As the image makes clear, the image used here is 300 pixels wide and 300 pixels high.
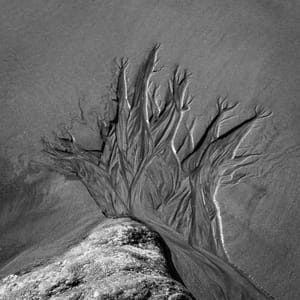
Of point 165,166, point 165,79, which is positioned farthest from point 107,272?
point 165,79

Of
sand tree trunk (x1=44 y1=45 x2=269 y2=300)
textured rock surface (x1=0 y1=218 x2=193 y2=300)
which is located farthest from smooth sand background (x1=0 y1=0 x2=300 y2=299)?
textured rock surface (x1=0 y1=218 x2=193 y2=300)

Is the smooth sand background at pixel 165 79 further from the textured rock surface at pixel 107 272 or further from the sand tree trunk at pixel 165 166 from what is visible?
the textured rock surface at pixel 107 272

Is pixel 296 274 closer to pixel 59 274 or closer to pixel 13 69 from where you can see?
pixel 59 274

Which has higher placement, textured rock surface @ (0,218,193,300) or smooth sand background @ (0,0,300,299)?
smooth sand background @ (0,0,300,299)

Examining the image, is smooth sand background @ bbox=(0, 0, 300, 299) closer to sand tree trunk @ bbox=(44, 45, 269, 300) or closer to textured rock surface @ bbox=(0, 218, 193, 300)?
sand tree trunk @ bbox=(44, 45, 269, 300)

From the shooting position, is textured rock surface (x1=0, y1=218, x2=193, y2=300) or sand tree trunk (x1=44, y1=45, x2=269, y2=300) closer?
textured rock surface (x1=0, y1=218, x2=193, y2=300)

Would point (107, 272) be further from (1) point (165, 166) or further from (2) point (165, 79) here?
(2) point (165, 79)

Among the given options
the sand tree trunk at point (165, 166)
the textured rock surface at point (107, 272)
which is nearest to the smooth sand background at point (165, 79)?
the sand tree trunk at point (165, 166)

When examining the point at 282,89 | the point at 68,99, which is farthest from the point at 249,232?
the point at 68,99
